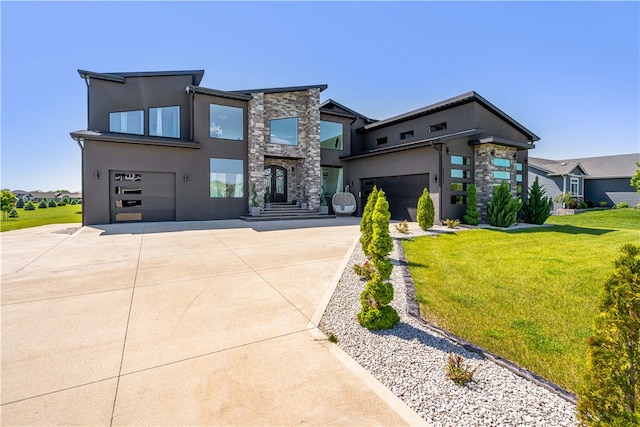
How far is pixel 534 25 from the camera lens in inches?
389

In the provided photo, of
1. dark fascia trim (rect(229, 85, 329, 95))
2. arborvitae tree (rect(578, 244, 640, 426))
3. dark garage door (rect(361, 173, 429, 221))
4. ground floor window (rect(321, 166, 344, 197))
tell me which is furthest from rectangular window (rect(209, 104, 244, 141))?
arborvitae tree (rect(578, 244, 640, 426))

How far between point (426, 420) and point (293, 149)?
15261 millimetres

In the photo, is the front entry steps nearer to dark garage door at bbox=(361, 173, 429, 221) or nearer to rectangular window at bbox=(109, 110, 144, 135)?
dark garage door at bbox=(361, 173, 429, 221)

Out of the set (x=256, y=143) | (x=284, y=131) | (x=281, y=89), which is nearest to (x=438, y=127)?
→ (x=284, y=131)

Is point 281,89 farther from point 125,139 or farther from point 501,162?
point 501,162

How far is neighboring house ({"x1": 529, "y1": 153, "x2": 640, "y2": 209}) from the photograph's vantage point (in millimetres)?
23064

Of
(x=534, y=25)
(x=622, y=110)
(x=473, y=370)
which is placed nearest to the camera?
(x=473, y=370)

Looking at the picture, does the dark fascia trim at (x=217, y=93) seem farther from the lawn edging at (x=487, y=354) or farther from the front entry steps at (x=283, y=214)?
the lawn edging at (x=487, y=354)

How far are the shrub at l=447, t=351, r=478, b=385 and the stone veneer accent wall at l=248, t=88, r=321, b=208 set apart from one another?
13.2 m

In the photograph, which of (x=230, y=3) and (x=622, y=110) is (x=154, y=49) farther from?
(x=622, y=110)

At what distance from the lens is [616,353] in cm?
148

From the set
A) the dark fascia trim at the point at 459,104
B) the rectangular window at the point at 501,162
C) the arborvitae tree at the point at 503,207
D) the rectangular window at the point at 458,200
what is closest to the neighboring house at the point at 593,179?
the dark fascia trim at the point at 459,104

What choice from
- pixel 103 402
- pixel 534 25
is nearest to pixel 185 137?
pixel 103 402

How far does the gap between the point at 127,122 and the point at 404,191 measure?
15.0 metres
